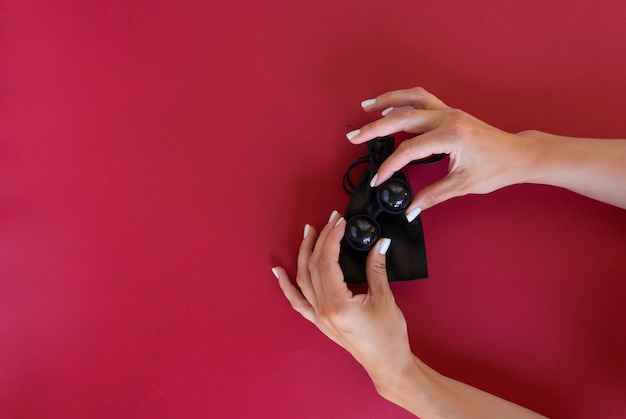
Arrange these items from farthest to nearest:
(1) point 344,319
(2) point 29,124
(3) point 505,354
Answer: (2) point 29,124 < (3) point 505,354 < (1) point 344,319

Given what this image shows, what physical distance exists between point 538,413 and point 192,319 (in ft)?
2.31

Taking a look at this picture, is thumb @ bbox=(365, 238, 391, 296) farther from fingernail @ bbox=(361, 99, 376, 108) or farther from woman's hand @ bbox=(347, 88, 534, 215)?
fingernail @ bbox=(361, 99, 376, 108)

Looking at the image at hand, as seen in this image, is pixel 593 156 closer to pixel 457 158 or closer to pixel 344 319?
pixel 457 158

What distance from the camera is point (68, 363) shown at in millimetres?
951

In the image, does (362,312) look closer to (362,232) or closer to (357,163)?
(362,232)

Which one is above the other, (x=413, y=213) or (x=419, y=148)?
(x=419, y=148)

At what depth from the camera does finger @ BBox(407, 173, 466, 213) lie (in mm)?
850

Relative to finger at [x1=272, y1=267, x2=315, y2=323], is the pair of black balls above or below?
above

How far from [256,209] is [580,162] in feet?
2.13

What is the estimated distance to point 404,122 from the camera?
0.85 m

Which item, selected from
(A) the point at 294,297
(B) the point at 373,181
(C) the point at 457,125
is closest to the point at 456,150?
(C) the point at 457,125

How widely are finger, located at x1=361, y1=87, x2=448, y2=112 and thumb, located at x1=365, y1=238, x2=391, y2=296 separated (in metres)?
0.29

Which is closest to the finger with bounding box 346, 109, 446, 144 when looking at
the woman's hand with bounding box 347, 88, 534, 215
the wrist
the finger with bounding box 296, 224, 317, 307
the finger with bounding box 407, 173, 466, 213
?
the woman's hand with bounding box 347, 88, 534, 215

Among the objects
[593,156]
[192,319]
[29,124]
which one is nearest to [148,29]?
[29,124]
